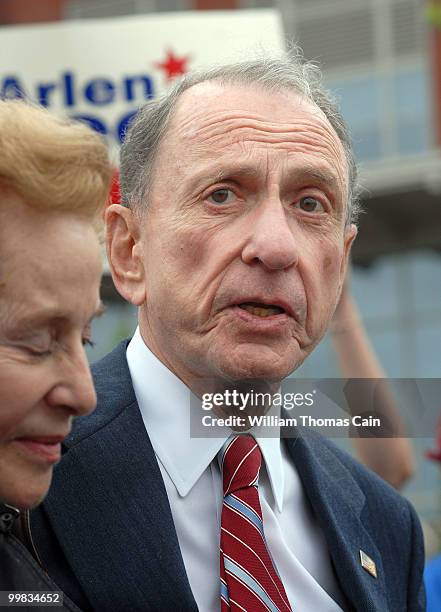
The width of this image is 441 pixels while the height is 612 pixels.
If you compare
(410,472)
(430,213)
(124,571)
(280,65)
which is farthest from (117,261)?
(430,213)

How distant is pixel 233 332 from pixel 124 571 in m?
0.54

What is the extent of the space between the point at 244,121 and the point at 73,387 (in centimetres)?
91

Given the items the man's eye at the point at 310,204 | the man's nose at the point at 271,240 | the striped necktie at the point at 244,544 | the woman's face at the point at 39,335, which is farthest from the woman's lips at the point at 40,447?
the man's eye at the point at 310,204

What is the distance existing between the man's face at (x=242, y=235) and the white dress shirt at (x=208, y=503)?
7 cm

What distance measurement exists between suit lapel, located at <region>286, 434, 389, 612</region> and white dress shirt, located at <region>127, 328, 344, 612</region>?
0.13 ft

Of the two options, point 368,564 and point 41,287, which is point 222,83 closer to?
point 41,287

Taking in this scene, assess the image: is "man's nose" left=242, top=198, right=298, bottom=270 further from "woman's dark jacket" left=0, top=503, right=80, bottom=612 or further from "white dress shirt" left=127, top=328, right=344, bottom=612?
"woman's dark jacket" left=0, top=503, right=80, bottom=612

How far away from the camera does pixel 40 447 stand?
1922 mm

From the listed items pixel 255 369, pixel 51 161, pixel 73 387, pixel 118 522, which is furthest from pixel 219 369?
pixel 51 161

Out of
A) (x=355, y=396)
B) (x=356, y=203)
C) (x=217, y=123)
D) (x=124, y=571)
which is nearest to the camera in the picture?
(x=124, y=571)

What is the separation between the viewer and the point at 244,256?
93.7 inches

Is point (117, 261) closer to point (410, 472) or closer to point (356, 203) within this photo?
point (356, 203)

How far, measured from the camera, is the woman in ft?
5.99

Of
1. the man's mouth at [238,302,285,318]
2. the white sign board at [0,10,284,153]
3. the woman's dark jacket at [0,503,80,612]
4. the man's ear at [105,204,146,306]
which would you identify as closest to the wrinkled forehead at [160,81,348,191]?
the man's ear at [105,204,146,306]
